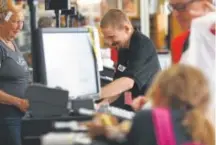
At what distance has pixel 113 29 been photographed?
3910 mm

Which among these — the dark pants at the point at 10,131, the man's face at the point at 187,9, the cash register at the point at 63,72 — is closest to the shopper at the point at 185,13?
the man's face at the point at 187,9

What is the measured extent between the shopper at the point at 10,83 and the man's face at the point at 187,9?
4.10 feet

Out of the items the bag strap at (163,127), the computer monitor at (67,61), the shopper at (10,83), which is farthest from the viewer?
the shopper at (10,83)

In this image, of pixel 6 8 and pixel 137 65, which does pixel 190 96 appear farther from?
pixel 6 8

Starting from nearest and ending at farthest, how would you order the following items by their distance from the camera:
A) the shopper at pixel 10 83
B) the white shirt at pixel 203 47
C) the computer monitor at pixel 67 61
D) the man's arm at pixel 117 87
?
the white shirt at pixel 203 47 → the computer monitor at pixel 67 61 → the man's arm at pixel 117 87 → the shopper at pixel 10 83

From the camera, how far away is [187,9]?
10.1ft

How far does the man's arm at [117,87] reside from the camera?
150 inches

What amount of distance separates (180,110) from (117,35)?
5.25 ft

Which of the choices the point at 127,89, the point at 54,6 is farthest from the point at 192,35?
the point at 54,6

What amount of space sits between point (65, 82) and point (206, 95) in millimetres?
1063

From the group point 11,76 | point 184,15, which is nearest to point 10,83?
point 11,76

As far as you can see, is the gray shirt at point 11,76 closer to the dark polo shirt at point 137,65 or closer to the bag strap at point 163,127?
the dark polo shirt at point 137,65

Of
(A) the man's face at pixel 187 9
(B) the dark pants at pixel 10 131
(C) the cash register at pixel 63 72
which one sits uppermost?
(A) the man's face at pixel 187 9

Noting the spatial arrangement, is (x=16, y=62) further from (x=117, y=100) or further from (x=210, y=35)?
(x=210, y=35)
